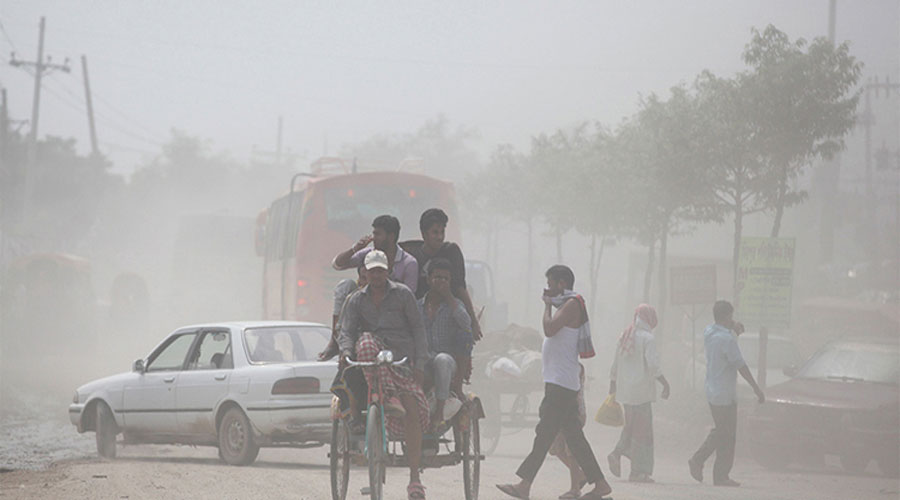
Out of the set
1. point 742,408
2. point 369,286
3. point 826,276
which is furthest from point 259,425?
point 826,276

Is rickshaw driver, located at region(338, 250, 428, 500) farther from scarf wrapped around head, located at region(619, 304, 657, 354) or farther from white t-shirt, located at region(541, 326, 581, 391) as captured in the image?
scarf wrapped around head, located at region(619, 304, 657, 354)

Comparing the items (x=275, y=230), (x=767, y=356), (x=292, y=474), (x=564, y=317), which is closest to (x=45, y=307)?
(x=275, y=230)

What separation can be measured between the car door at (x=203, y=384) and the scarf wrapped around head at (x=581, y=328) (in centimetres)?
390

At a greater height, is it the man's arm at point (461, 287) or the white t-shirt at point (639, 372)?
the man's arm at point (461, 287)

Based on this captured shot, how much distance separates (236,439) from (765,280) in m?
A: 9.97

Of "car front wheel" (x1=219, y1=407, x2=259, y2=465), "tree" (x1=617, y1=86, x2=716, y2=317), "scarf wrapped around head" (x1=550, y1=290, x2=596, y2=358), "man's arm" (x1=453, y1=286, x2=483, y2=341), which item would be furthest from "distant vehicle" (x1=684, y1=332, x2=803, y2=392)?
"man's arm" (x1=453, y1=286, x2=483, y2=341)

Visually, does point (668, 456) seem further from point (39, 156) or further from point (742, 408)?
point (39, 156)

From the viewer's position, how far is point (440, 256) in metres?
7.61

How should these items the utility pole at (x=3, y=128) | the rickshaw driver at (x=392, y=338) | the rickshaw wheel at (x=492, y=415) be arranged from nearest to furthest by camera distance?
the rickshaw driver at (x=392, y=338) → the rickshaw wheel at (x=492, y=415) → the utility pole at (x=3, y=128)

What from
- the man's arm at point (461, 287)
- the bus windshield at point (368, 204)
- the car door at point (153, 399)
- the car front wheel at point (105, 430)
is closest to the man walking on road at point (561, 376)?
the man's arm at point (461, 287)

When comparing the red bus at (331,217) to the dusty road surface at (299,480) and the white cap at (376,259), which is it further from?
the white cap at (376,259)

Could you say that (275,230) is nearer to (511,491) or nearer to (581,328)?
(581,328)

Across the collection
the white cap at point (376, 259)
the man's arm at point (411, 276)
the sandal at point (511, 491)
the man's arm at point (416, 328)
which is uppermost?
the white cap at point (376, 259)

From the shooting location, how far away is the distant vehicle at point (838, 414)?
13516 millimetres
